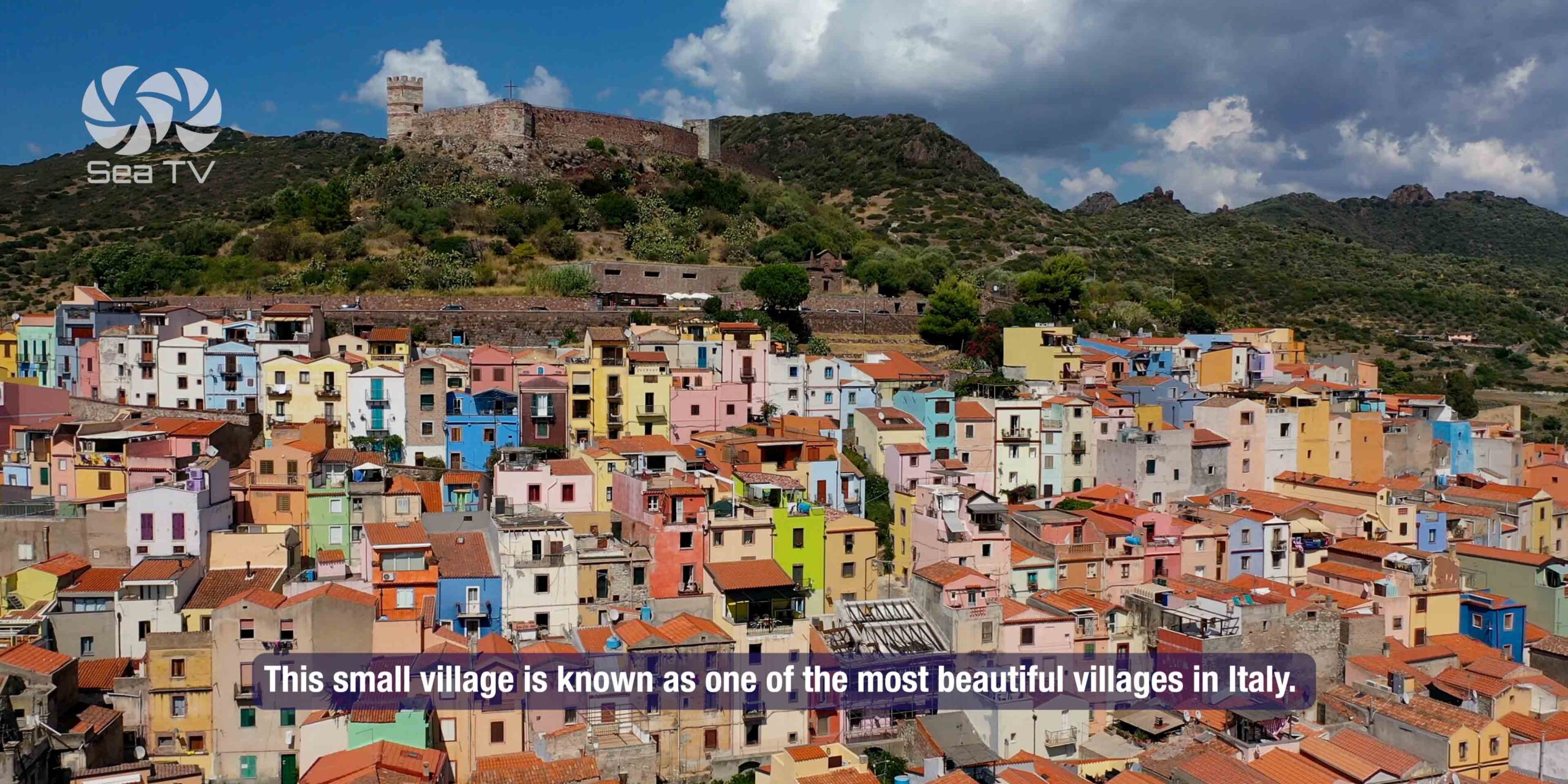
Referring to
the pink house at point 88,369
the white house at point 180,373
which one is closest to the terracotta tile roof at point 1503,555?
the white house at point 180,373

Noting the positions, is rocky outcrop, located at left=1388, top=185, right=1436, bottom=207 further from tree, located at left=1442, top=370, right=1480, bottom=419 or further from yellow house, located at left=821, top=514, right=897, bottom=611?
yellow house, located at left=821, top=514, right=897, bottom=611

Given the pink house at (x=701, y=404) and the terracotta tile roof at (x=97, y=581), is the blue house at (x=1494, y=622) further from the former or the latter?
the terracotta tile roof at (x=97, y=581)

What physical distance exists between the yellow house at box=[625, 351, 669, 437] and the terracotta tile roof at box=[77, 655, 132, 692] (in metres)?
13.6

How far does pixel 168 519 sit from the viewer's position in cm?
2475

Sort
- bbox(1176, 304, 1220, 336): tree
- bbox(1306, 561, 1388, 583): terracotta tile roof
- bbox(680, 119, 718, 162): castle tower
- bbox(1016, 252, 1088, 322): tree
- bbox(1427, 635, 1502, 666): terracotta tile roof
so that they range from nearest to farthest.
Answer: bbox(1427, 635, 1502, 666): terracotta tile roof
bbox(1306, 561, 1388, 583): terracotta tile roof
bbox(1176, 304, 1220, 336): tree
bbox(1016, 252, 1088, 322): tree
bbox(680, 119, 718, 162): castle tower

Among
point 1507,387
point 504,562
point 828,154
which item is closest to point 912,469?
point 504,562

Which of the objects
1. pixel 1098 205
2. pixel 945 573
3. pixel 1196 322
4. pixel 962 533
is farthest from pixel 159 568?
pixel 1098 205

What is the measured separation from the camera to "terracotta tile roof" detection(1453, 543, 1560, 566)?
30125mm

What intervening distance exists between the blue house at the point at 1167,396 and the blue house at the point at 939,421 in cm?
685

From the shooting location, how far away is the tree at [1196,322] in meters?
50.9

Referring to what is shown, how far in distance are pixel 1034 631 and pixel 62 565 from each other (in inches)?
762

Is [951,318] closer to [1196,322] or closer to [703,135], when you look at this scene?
[1196,322]

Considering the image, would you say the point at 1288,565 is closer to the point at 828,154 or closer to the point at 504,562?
the point at 504,562

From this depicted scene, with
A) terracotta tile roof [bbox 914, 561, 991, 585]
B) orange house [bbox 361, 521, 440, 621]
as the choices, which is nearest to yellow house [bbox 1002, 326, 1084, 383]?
terracotta tile roof [bbox 914, 561, 991, 585]
